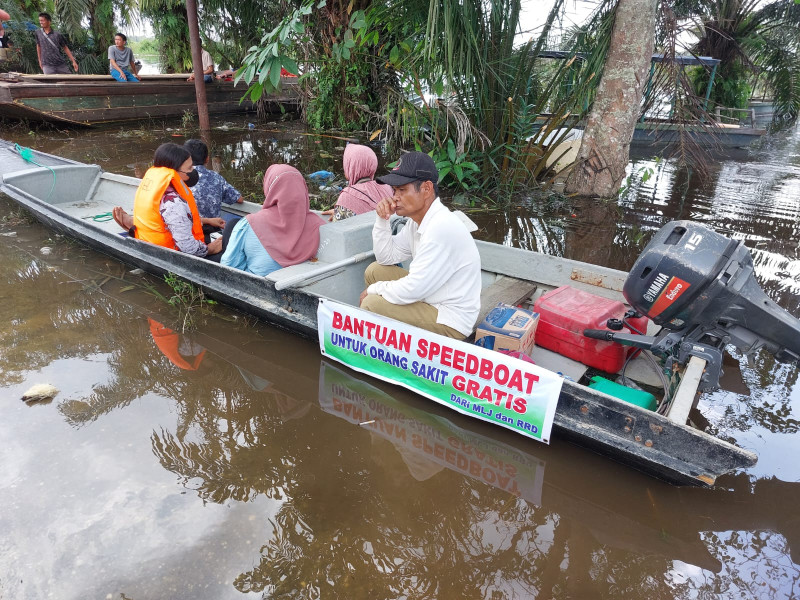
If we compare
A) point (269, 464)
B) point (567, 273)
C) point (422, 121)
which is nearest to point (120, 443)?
point (269, 464)

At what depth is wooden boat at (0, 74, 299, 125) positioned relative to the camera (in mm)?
10508

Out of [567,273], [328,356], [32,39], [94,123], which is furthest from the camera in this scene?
[32,39]

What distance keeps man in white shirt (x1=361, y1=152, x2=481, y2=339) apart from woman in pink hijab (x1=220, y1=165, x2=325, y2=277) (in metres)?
0.89

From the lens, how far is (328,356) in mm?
3680

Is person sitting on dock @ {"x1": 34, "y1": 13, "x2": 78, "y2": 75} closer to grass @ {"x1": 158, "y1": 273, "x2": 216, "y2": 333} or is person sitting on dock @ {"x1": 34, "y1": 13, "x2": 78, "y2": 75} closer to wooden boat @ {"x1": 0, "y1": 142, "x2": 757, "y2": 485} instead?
wooden boat @ {"x1": 0, "y1": 142, "x2": 757, "y2": 485}

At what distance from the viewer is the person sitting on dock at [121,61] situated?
39.4ft

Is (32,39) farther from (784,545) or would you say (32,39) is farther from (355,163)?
(784,545)

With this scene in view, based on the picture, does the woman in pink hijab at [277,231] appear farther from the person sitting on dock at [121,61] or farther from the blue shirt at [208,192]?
the person sitting on dock at [121,61]

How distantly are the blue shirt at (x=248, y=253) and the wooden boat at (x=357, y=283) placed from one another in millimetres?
129

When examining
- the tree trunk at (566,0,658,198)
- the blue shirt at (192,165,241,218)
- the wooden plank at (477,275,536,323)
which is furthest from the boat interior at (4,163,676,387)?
the tree trunk at (566,0,658,198)

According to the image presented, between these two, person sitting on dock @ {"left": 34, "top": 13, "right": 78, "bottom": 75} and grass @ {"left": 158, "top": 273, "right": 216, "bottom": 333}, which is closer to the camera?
grass @ {"left": 158, "top": 273, "right": 216, "bottom": 333}

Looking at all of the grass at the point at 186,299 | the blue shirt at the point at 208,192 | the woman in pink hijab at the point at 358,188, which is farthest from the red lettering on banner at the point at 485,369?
the blue shirt at the point at 208,192

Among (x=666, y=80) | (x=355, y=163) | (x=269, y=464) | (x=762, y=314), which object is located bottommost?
(x=269, y=464)

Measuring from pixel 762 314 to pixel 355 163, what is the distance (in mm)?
3195
